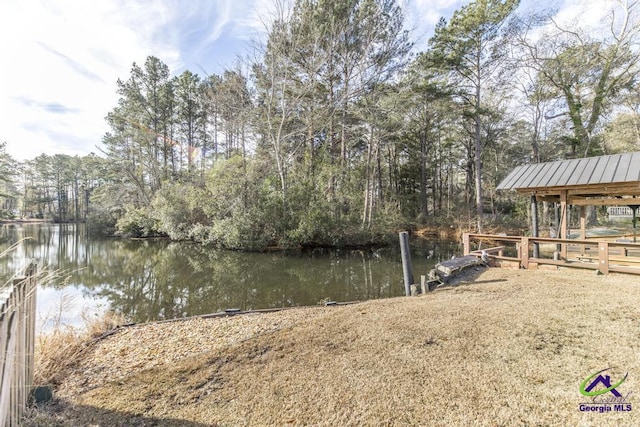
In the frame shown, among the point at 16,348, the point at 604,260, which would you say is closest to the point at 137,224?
the point at 16,348

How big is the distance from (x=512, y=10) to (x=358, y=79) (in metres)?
8.06

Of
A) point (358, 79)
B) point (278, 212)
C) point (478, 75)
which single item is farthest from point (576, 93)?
point (278, 212)

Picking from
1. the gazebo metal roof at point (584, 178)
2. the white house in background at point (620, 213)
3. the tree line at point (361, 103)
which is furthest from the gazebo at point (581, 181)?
the white house in background at point (620, 213)

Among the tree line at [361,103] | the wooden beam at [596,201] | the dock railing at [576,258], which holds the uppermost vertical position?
the tree line at [361,103]

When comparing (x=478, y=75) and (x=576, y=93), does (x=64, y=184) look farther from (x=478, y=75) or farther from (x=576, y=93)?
(x=576, y=93)

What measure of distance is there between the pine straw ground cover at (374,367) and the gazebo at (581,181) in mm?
2618

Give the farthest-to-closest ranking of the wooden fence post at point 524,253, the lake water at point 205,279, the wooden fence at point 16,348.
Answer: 1. the wooden fence post at point 524,253
2. the lake water at point 205,279
3. the wooden fence at point 16,348

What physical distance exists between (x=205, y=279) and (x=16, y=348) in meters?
6.81

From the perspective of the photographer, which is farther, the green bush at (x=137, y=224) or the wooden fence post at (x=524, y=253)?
the green bush at (x=137, y=224)

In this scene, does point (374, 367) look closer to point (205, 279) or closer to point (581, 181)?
point (581, 181)

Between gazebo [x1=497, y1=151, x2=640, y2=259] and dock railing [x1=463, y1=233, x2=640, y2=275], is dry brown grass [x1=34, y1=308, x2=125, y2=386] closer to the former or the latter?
dock railing [x1=463, y1=233, x2=640, y2=275]

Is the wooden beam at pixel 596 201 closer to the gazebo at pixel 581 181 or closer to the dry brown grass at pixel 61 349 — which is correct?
the gazebo at pixel 581 181

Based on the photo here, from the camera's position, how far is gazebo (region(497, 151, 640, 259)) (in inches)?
225

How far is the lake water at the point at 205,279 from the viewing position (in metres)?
6.29
